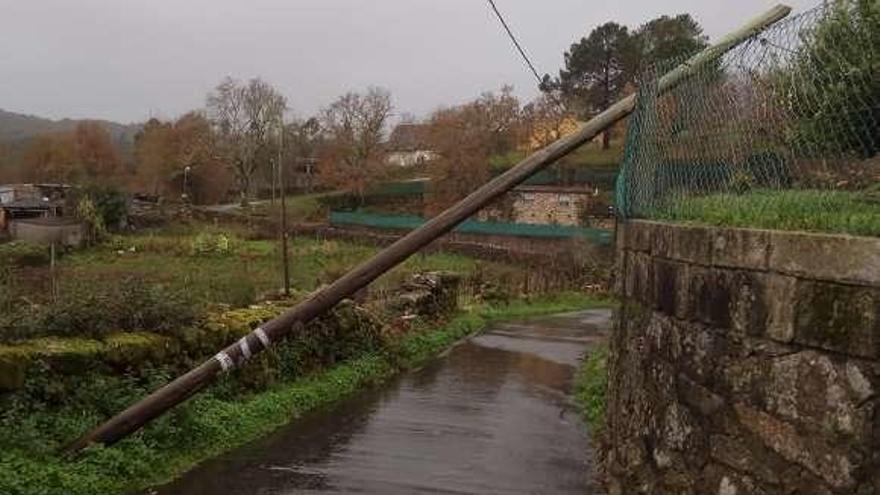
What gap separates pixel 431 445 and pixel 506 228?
119 ft

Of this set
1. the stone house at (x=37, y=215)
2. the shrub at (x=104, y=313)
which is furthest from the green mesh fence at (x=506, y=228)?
the shrub at (x=104, y=313)

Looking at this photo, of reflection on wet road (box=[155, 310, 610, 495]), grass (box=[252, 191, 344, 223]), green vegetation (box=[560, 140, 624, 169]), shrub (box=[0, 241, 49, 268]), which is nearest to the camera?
reflection on wet road (box=[155, 310, 610, 495])

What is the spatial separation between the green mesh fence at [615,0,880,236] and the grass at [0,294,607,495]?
567 centimetres

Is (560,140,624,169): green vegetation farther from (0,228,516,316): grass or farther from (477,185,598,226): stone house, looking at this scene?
(0,228,516,316): grass

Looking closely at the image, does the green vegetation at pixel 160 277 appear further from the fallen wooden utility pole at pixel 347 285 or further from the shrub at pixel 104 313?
the fallen wooden utility pole at pixel 347 285

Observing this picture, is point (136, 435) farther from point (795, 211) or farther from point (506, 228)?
point (506, 228)

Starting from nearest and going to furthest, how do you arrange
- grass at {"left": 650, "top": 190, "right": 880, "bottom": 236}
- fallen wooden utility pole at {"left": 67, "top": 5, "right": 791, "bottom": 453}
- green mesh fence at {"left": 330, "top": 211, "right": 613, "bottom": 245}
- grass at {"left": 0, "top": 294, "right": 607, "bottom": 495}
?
grass at {"left": 650, "top": 190, "right": 880, "bottom": 236} → grass at {"left": 0, "top": 294, "right": 607, "bottom": 495} → fallen wooden utility pole at {"left": 67, "top": 5, "right": 791, "bottom": 453} → green mesh fence at {"left": 330, "top": 211, "right": 613, "bottom": 245}

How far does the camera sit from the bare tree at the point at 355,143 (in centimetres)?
6500

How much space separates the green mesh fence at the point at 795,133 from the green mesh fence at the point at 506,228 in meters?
33.5

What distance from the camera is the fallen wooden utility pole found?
27.1 feet

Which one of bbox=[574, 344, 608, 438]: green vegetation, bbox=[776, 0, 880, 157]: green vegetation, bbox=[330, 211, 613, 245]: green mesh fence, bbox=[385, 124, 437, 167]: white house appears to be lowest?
bbox=[574, 344, 608, 438]: green vegetation

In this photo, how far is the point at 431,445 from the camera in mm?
10344

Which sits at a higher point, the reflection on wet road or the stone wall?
the stone wall

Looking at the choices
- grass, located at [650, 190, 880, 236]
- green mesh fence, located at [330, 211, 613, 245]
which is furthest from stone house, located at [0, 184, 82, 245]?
grass, located at [650, 190, 880, 236]
